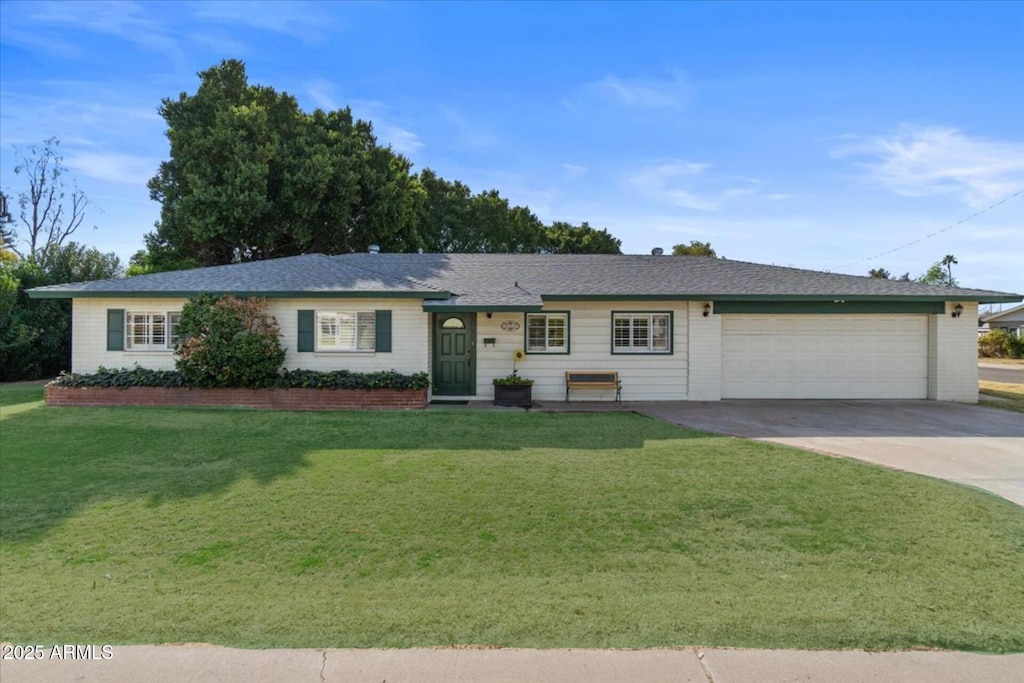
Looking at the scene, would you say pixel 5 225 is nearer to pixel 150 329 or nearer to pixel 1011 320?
pixel 150 329

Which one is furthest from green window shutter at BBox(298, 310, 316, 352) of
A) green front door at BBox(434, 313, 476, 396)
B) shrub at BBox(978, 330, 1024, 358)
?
shrub at BBox(978, 330, 1024, 358)

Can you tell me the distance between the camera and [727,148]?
48.3 ft

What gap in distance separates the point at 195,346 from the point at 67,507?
23.4 ft

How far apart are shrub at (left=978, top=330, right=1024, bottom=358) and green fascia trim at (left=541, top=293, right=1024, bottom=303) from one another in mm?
26627

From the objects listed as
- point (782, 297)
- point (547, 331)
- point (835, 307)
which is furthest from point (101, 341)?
point (835, 307)

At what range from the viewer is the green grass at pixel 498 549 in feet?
10.8

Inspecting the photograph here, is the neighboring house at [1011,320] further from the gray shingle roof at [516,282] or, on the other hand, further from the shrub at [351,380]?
the shrub at [351,380]

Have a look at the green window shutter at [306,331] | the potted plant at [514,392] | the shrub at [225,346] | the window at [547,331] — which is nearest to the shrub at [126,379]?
the shrub at [225,346]

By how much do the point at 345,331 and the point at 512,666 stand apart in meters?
10.7

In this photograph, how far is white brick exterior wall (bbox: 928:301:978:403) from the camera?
13.2 metres

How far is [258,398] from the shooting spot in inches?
459

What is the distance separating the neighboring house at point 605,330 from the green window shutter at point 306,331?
3 cm

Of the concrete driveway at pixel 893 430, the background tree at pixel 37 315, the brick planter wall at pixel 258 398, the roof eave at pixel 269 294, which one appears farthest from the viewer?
the background tree at pixel 37 315

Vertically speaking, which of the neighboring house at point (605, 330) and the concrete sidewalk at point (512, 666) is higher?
the neighboring house at point (605, 330)
